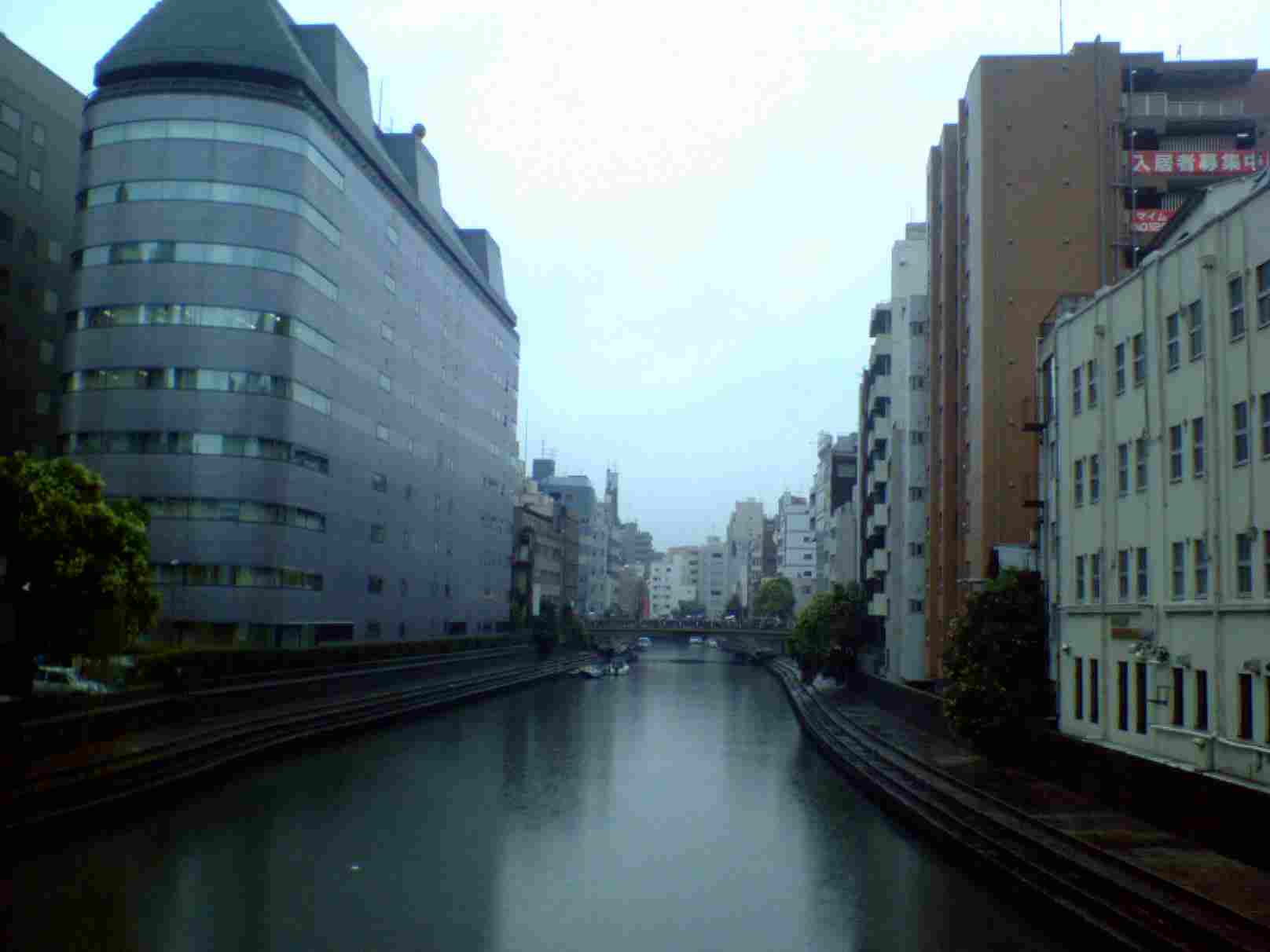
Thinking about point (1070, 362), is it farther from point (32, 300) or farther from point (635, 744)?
point (32, 300)

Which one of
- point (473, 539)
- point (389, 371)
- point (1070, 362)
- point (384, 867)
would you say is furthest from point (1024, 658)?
point (473, 539)

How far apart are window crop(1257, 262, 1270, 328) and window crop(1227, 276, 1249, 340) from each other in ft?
2.33

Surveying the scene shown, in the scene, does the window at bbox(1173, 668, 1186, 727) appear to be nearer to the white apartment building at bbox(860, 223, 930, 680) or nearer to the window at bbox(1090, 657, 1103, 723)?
the window at bbox(1090, 657, 1103, 723)

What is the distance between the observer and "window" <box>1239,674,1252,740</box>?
1038 inches

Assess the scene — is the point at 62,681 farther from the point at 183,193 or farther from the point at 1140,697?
the point at 1140,697

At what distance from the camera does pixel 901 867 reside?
93.5ft

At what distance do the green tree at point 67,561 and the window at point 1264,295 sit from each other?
30.6m

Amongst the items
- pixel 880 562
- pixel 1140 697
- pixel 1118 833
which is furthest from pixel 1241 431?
pixel 880 562

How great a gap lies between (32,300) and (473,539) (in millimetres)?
39409

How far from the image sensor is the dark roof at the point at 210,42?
195 ft

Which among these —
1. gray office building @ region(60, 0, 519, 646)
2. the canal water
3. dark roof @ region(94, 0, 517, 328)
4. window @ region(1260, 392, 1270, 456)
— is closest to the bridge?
gray office building @ region(60, 0, 519, 646)

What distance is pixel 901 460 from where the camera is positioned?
245 feet

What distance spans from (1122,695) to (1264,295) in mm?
11929

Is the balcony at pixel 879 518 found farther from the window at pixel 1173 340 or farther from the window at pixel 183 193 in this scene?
the window at pixel 1173 340
